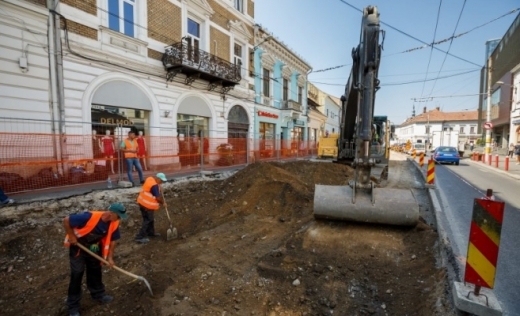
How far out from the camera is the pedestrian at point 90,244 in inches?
114

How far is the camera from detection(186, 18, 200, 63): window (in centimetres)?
1202

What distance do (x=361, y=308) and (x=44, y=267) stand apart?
4521 millimetres

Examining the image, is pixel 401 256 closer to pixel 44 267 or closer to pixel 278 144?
pixel 44 267

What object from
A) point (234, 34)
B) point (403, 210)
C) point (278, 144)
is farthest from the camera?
point (278, 144)

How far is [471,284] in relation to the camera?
2605 mm

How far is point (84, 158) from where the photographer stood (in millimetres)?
7281

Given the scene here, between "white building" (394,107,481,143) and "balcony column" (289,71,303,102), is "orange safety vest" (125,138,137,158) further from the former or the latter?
"white building" (394,107,481,143)

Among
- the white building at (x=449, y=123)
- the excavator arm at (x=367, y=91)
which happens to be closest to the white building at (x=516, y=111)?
the excavator arm at (x=367, y=91)

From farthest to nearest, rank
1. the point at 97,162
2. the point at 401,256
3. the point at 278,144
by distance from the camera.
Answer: the point at 278,144 < the point at 97,162 < the point at 401,256

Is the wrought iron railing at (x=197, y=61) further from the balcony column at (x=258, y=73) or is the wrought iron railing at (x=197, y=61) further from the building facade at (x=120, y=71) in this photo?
the balcony column at (x=258, y=73)

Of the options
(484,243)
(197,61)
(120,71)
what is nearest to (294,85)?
(197,61)

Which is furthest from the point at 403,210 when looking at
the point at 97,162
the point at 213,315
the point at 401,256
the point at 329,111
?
the point at 329,111

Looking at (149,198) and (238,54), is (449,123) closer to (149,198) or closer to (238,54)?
(238,54)

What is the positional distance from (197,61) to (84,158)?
6.92m
